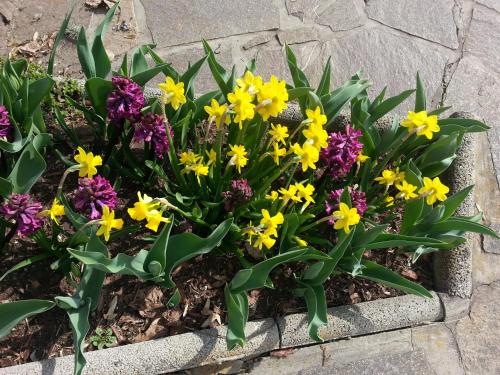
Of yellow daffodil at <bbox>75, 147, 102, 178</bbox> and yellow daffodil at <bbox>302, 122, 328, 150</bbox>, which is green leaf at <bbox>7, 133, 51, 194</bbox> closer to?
yellow daffodil at <bbox>75, 147, 102, 178</bbox>

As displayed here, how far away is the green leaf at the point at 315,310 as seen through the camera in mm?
1960

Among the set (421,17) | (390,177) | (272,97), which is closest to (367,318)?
(390,177)

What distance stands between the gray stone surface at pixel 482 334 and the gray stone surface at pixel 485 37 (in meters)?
1.66

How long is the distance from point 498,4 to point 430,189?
8.21ft

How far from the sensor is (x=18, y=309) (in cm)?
168

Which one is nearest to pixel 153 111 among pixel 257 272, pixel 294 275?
pixel 257 272

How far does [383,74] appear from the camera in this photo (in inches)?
128

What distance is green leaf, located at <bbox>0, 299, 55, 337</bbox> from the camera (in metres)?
1.65

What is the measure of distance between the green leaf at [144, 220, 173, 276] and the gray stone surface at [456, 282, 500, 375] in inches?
59.7

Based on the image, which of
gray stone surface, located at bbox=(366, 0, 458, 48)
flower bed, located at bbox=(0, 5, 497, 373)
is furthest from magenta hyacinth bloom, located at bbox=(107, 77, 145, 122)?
gray stone surface, located at bbox=(366, 0, 458, 48)

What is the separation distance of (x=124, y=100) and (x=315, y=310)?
1.09 m

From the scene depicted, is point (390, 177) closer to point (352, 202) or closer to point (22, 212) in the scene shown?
point (352, 202)

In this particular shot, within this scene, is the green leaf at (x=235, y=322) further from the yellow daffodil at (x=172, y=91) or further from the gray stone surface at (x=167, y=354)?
the yellow daffodil at (x=172, y=91)

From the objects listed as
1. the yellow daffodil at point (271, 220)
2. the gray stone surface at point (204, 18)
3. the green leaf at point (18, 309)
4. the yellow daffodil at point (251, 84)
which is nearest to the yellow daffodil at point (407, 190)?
the yellow daffodil at point (271, 220)
